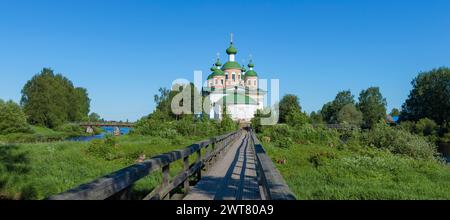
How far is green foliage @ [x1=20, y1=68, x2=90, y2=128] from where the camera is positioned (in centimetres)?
6228

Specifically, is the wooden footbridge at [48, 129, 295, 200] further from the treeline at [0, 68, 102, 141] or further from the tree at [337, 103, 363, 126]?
the tree at [337, 103, 363, 126]

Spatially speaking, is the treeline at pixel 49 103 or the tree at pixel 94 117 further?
the tree at pixel 94 117

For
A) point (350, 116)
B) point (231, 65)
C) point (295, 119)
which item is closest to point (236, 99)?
point (231, 65)

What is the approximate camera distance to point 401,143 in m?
25.8

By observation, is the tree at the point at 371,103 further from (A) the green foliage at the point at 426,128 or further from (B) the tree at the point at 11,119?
(B) the tree at the point at 11,119

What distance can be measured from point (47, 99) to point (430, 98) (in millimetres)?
64587

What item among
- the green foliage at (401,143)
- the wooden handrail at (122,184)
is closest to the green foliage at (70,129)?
the green foliage at (401,143)

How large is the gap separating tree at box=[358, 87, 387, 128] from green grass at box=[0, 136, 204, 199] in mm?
85350

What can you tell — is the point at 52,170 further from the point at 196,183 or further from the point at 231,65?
the point at 231,65

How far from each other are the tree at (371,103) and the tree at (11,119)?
74.5 metres

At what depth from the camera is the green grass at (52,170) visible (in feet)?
34.0

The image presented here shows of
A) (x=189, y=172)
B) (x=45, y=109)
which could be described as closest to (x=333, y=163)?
(x=189, y=172)

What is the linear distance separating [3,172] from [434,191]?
12.4 metres
